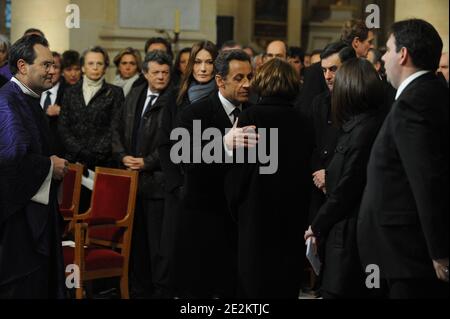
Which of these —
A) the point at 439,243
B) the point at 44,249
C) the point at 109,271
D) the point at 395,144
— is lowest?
the point at 109,271

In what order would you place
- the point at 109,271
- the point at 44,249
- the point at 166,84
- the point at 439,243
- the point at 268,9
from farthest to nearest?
the point at 268,9, the point at 166,84, the point at 109,271, the point at 44,249, the point at 439,243

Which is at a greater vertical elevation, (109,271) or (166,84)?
(166,84)

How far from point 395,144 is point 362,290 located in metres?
1.05

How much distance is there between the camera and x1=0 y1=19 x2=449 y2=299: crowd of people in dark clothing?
4.11m

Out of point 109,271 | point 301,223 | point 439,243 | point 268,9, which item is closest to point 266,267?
point 301,223

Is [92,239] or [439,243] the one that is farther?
[92,239]

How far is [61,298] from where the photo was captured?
546 cm

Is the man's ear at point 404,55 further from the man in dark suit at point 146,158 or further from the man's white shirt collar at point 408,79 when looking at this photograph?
the man in dark suit at point 146,158

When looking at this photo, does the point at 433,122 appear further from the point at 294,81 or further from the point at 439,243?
the point at 294,81

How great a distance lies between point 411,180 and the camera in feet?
13.0

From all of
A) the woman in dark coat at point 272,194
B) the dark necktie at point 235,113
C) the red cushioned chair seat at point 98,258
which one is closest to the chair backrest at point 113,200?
the red cushioned chair seat at point 98,258

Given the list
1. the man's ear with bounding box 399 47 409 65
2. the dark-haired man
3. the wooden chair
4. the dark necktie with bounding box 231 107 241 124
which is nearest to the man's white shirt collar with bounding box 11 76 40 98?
the dark-haired man

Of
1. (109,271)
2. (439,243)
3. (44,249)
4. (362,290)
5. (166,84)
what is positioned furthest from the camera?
(166,84)

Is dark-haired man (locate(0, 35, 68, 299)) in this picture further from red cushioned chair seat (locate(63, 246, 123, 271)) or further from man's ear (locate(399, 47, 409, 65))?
man's ear (locate(399, 47, 409, 65))
